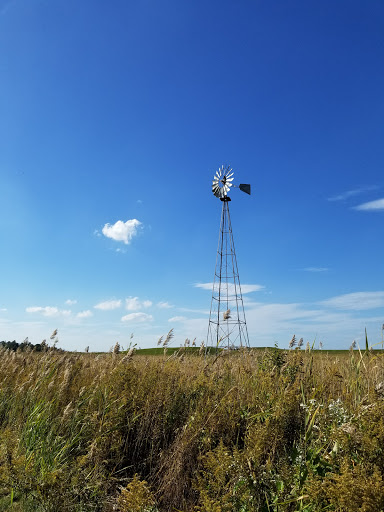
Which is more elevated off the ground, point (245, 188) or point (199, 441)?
point (245, 188)

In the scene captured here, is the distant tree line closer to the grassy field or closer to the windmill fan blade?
the grassy field

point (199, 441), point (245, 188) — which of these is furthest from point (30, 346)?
point (245, 188)

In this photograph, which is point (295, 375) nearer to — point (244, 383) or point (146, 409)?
point (244, 383)

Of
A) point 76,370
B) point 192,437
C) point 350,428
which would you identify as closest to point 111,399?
point 192,437

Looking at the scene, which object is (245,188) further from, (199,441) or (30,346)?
(199,441)

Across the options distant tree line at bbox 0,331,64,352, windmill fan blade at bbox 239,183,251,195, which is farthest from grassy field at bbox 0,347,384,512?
windmill fan blade at bbox 239,183,251,195

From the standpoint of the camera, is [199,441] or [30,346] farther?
[30,346]

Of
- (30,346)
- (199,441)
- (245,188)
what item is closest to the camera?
(199,441)

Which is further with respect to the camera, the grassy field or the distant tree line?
the distant tree line

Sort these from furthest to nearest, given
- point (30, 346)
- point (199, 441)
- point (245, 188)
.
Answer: point (245, 188), point (30, 346), point (199, 441)

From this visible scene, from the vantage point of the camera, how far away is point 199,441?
400 cm

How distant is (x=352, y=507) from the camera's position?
204 centimetres

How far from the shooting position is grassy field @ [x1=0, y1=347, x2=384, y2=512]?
103 inches

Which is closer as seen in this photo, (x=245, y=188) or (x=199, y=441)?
(x=199, y=441)
